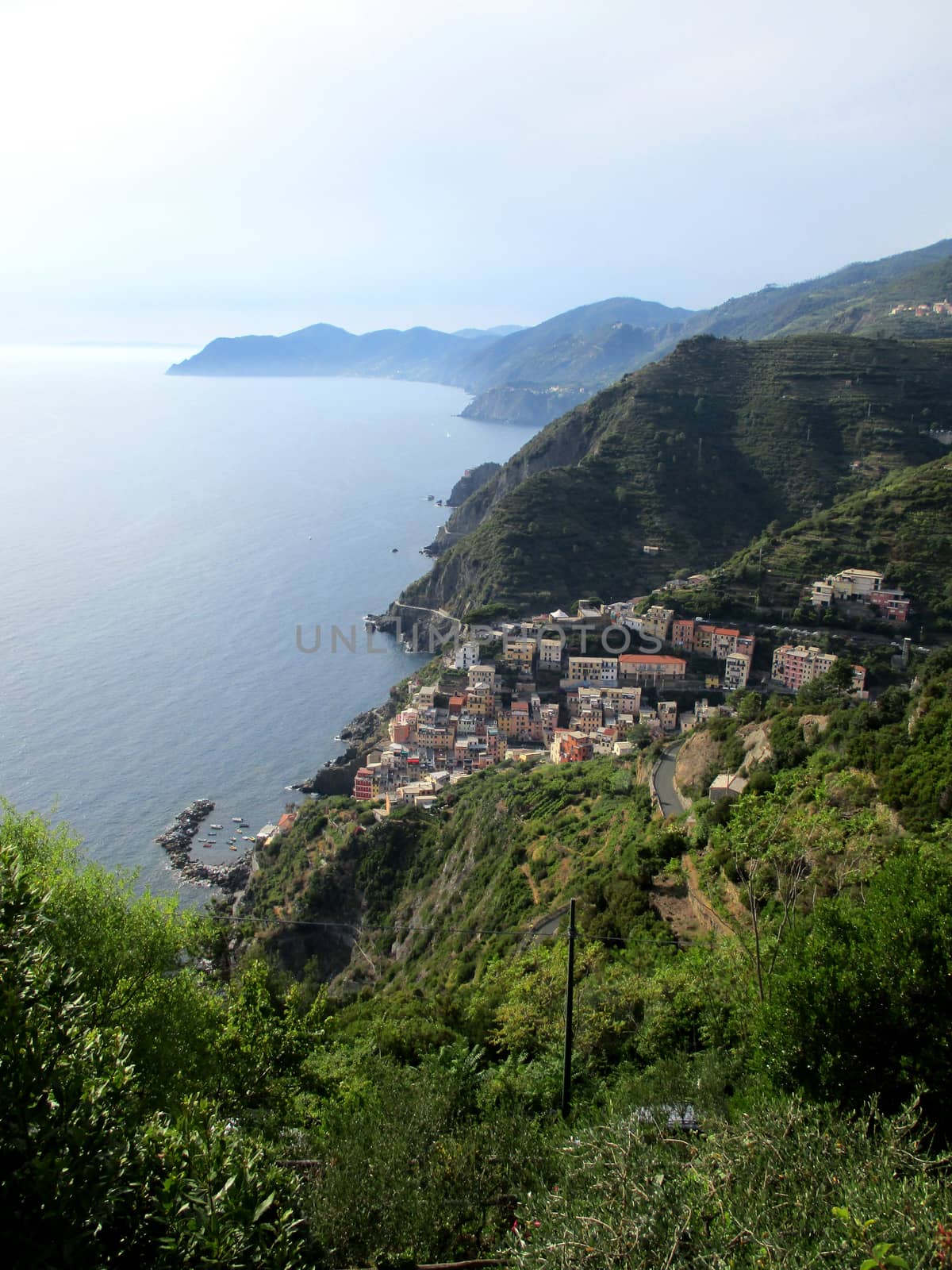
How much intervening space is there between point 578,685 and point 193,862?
17540 mm

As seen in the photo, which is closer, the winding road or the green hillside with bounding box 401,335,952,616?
the winding road

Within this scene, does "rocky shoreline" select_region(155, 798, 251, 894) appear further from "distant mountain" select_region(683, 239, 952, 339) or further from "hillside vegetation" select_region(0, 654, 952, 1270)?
"distant mountain" select_region(683, 239, 952, 339)

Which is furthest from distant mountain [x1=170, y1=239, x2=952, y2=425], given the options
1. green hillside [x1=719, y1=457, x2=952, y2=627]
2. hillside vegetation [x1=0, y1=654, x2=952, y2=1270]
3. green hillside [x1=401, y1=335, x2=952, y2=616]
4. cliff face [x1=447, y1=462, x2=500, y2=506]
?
hillside vegetation [x1=0, y1=654, x2=952, y2=1270]

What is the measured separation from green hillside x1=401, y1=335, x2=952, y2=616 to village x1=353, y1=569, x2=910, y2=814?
576 cm

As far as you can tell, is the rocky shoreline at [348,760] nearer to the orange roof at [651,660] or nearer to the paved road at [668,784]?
the orange roof at [651,660]

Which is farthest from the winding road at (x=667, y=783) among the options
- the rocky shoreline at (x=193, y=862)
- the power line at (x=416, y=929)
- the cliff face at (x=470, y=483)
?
the cliff face at (x=470, y=483)

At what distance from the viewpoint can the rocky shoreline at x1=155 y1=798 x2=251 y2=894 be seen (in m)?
27.7

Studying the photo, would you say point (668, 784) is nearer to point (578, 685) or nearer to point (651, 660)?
point (651, 660)

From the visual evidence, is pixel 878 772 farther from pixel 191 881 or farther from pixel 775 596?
pixel 775 596

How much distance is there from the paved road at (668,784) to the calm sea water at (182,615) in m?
11.0

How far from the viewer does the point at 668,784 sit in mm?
18297

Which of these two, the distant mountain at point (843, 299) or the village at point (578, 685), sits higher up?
the distant mountain at point (843, 299)

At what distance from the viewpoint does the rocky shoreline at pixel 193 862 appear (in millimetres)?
27656

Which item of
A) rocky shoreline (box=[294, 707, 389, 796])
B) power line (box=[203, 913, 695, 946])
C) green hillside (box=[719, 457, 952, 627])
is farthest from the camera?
green hillside (box=[719, 457, 952, 627])
